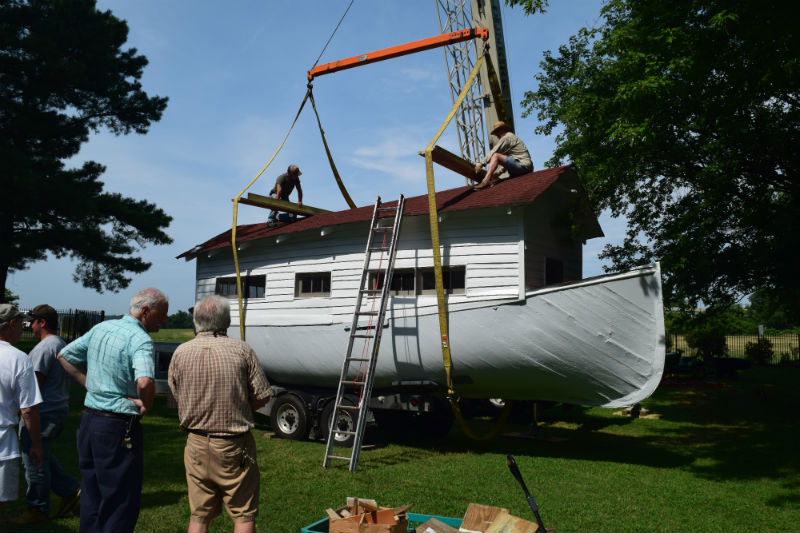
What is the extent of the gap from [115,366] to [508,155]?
8.61m

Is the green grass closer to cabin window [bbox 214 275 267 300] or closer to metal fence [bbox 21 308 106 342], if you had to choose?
cabin window [bbox 214 275 267 300]

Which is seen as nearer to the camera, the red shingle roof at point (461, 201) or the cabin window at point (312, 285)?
the red shingle roof at point (461, 201)

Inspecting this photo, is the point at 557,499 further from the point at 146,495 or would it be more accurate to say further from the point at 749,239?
the point at 749,239

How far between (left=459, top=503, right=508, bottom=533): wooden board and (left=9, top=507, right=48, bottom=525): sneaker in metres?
4.41

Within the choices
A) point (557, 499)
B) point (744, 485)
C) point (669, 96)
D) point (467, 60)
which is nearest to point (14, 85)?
point (467, 60)

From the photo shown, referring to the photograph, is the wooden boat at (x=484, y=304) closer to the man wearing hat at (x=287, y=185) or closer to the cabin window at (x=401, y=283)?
the cabin window at (x=401, y=283)

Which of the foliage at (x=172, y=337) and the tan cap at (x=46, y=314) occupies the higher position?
the tan cap at (x=46, y=314)

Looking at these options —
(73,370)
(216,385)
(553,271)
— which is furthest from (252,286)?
(216,385)

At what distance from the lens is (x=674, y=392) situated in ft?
71.6

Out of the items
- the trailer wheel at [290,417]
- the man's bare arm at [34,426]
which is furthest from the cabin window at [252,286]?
the man's bare arm at [34,426]

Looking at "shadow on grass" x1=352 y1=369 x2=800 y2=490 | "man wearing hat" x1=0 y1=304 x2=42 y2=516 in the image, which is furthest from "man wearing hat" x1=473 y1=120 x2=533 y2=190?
"man wearing hat" x1=0 y1=304 x2=42 y2=516

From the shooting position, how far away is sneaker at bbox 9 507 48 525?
6004mm

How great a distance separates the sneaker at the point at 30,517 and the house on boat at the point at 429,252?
605 cm

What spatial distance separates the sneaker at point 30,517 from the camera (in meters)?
6.00
